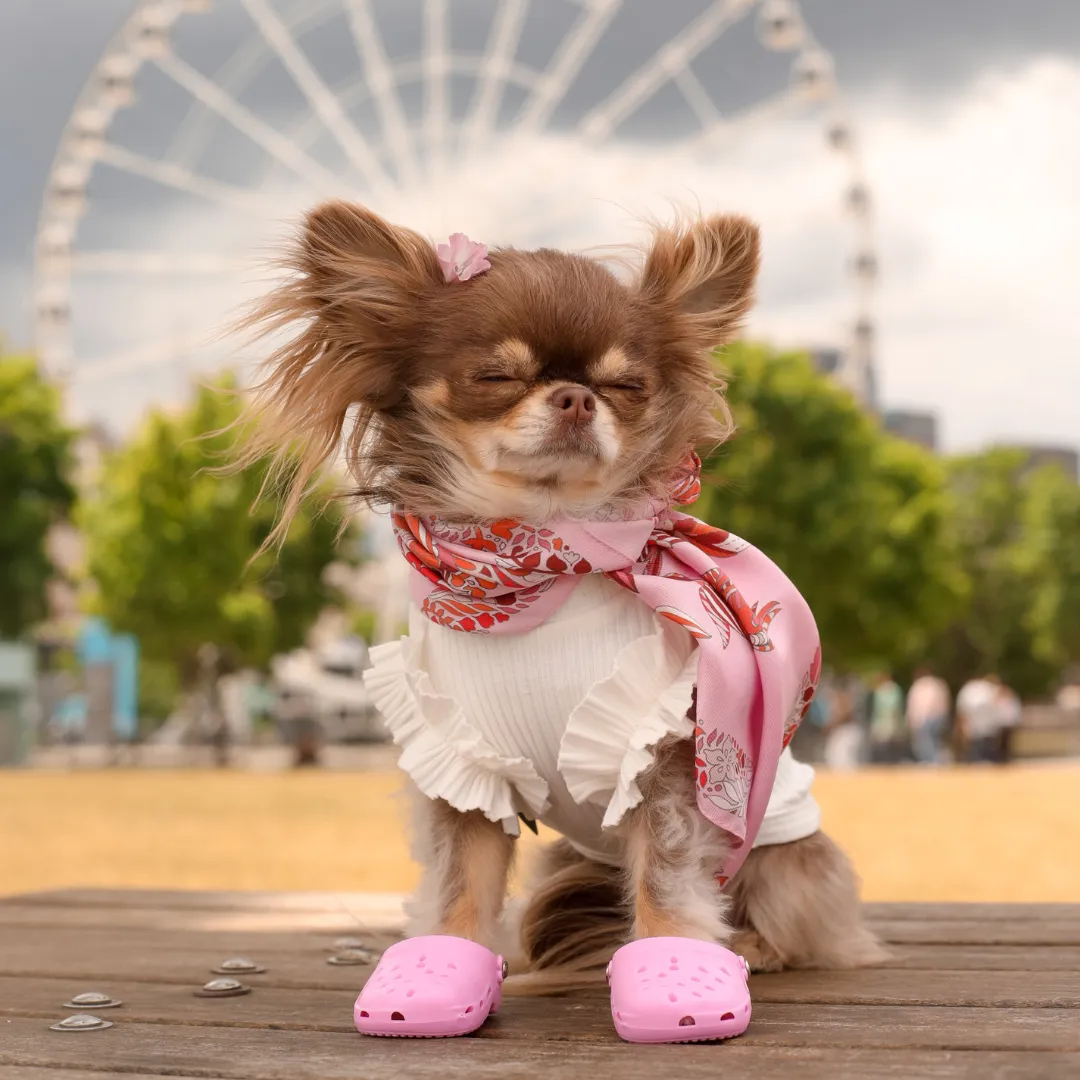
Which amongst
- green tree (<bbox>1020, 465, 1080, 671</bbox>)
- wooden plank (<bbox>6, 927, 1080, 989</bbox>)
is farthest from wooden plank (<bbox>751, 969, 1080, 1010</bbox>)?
green tree (<bbox>1020, 465, 1080, 671</bbox>)

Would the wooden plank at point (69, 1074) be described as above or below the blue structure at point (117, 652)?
above

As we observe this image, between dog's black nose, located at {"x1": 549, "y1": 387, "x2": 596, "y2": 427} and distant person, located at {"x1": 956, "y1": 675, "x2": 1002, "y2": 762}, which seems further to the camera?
distant person, located at {"x1": 956, "y1": 675, "x2": 1002, "y2": 762}

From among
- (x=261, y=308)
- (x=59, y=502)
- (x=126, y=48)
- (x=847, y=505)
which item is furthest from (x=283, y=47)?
(x=261, y=308)

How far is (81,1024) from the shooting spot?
93.5 inches

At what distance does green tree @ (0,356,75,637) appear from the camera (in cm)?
2544

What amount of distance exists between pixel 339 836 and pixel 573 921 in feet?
28.3

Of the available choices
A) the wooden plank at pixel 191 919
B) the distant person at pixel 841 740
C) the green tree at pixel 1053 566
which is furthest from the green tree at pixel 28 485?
the green tree at pixel 1053 566

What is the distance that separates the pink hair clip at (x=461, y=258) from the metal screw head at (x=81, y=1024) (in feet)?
4.41

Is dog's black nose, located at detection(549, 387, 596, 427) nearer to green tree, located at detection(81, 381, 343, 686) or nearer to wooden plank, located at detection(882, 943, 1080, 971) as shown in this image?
wooden plank, located at detection(882, 943, 1080, 971)

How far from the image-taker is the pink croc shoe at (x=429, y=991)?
2.29m

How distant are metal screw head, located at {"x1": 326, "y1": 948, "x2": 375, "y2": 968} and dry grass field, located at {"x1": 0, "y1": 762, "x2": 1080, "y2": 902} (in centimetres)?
54

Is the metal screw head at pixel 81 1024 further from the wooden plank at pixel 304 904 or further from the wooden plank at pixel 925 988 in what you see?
the wooden plank at pixel 304 904

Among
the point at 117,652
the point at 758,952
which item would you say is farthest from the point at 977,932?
the point at 117,652

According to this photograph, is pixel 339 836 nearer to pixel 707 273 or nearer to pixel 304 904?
pixel 304 904
